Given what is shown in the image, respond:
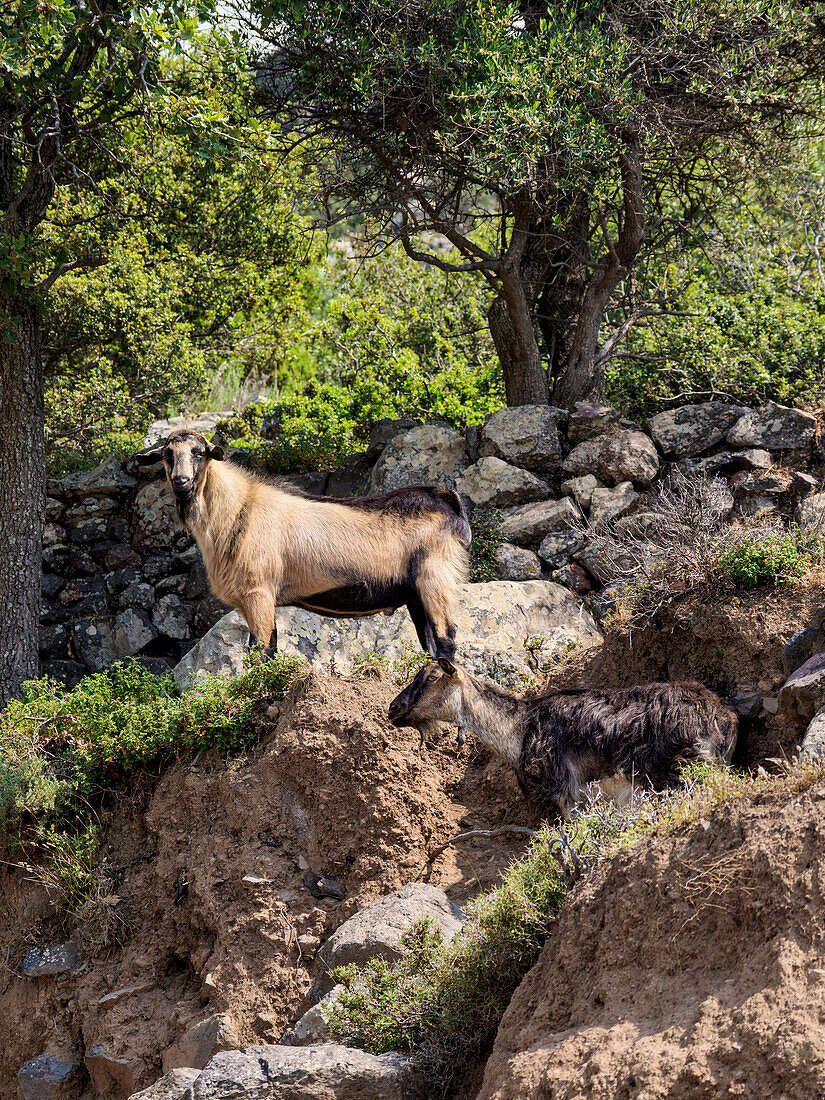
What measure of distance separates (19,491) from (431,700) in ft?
16.5

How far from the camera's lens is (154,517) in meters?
10.5

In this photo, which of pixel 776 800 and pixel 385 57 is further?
pixel 385 57

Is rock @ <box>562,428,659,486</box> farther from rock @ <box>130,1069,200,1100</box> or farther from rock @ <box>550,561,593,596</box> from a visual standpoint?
rock @ <box>130,1069,200,1100</box>

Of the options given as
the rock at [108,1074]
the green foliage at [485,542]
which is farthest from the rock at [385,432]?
the rock at [108,1074]

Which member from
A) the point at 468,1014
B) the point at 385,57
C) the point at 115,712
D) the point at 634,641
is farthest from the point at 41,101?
the point at 468,1014

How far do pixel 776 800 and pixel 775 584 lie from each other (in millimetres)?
Answer: 2996

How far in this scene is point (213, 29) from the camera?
9305mm

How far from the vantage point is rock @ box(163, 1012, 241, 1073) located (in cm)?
533

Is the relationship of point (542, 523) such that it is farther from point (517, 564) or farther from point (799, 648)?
point (799, 648)

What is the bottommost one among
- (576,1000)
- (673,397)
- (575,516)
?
(576,1000)

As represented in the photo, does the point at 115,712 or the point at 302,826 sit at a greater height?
the point at 115,712

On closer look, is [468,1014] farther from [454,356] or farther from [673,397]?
[454,356]

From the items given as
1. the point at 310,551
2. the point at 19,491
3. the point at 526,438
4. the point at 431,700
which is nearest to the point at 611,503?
the point at 526,438

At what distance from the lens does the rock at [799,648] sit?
5.70 metres
